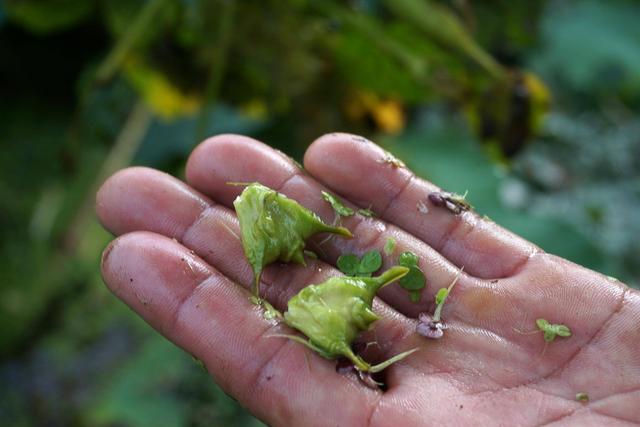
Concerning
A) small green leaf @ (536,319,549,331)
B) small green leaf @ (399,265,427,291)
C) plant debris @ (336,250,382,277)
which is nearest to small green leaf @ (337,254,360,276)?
plant debris @ (336,250,382,277)

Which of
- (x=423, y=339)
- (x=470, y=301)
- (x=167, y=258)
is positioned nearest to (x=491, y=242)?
(x=470, y=301)

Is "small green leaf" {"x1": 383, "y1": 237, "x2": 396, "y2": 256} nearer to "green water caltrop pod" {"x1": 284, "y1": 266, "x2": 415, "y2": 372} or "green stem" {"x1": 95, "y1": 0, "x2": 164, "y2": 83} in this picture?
"green water caltrop pod" {"x1": 284, "y1": 266, "x2": 415, "y2": 372}

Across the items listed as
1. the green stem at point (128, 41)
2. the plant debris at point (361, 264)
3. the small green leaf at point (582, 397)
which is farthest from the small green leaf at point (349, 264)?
the green stem at point (128, 41)

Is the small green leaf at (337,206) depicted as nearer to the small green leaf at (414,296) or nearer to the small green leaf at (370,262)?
the small green leaf at (370,262)

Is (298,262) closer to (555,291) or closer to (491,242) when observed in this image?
(491,242)

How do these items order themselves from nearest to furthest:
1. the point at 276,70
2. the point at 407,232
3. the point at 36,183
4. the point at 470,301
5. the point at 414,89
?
the point at 470,301 → the point at 407,232 → the point at 276,70 → the point at 414,89 → the point at 36,183

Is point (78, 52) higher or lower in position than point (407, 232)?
lower

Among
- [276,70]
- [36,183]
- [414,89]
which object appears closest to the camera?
[276,70]

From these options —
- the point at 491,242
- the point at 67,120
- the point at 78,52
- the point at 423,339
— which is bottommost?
the point at 67,120
